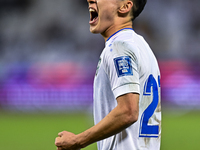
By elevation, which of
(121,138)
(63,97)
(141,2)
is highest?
(63,97)

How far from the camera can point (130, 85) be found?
166 centimetres

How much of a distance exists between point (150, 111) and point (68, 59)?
Result: 27.8 ft

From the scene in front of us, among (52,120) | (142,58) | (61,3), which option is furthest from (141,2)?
(61,3)

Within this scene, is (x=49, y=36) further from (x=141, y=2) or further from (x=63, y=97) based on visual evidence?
(x=141, y=2)

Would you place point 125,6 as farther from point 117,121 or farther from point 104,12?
point 117,121

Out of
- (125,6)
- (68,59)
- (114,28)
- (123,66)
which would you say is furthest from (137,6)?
(68,59)

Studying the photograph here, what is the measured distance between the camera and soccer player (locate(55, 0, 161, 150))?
1.66 meters

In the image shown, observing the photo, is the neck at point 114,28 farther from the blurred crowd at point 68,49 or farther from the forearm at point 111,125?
the blurred crowd at point 68,49

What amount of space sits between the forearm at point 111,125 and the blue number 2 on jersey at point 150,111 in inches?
8.2

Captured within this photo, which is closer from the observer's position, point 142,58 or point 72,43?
point 142,58

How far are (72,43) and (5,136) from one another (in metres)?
4.61

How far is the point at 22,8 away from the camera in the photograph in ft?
36.7

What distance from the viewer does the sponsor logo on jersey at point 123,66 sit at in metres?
1.68

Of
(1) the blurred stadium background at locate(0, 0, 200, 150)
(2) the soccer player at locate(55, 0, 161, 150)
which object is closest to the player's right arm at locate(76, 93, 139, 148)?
(2) the soccer player at locate(55, 0, 161, 150)
